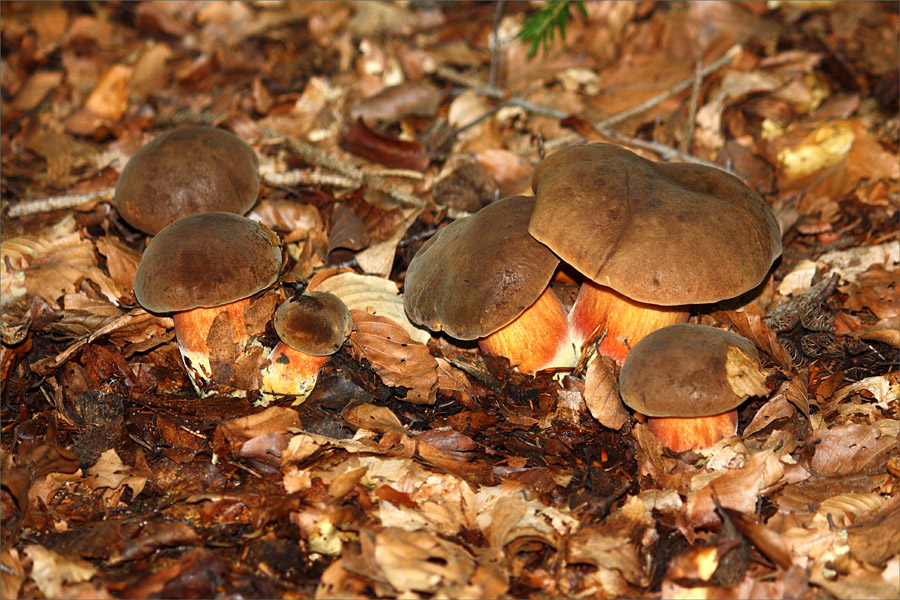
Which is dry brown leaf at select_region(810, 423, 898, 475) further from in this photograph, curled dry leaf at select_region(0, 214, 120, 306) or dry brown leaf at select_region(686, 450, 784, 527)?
curled dry leaf at select_region(0, 214, 120, 306)

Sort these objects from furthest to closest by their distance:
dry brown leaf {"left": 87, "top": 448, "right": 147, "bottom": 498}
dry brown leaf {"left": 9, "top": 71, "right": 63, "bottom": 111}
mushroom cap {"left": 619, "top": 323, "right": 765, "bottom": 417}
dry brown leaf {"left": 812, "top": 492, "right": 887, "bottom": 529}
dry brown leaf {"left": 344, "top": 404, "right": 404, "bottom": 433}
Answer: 1. dry brown leaf {"left": 9, "top": 71, "right": 63, "bottom": 111}
2. dry brown leaf {"left": 344, "top": 404, "right": 404, "bottom": 433}
3. dry brown leaf {"left": 87, "top": 448, "right": 147, "bottom": 498}
4. mushroom cap {"left": 619, "top": 323, "right": 765, "bottom": 417}
5. dry brown leaf {"left": 812, "top": 492, "right": 887, "bottom": 529}

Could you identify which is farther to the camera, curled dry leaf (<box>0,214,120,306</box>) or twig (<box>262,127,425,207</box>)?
twig (<box>262,127,425,207</box>)

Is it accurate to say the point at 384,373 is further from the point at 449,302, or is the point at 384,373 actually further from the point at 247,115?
the point at 247,115

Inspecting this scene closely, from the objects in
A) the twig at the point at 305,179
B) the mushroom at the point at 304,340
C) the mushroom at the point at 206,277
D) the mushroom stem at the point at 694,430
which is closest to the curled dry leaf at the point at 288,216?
the twig at the point at 305,179

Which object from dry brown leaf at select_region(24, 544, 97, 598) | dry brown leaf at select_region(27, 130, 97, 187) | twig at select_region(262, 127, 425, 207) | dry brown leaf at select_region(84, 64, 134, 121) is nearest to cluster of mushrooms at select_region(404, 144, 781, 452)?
twig at select_region(262, 127, 425, 207)

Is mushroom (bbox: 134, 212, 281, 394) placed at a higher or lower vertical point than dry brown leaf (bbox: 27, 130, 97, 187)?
higher
